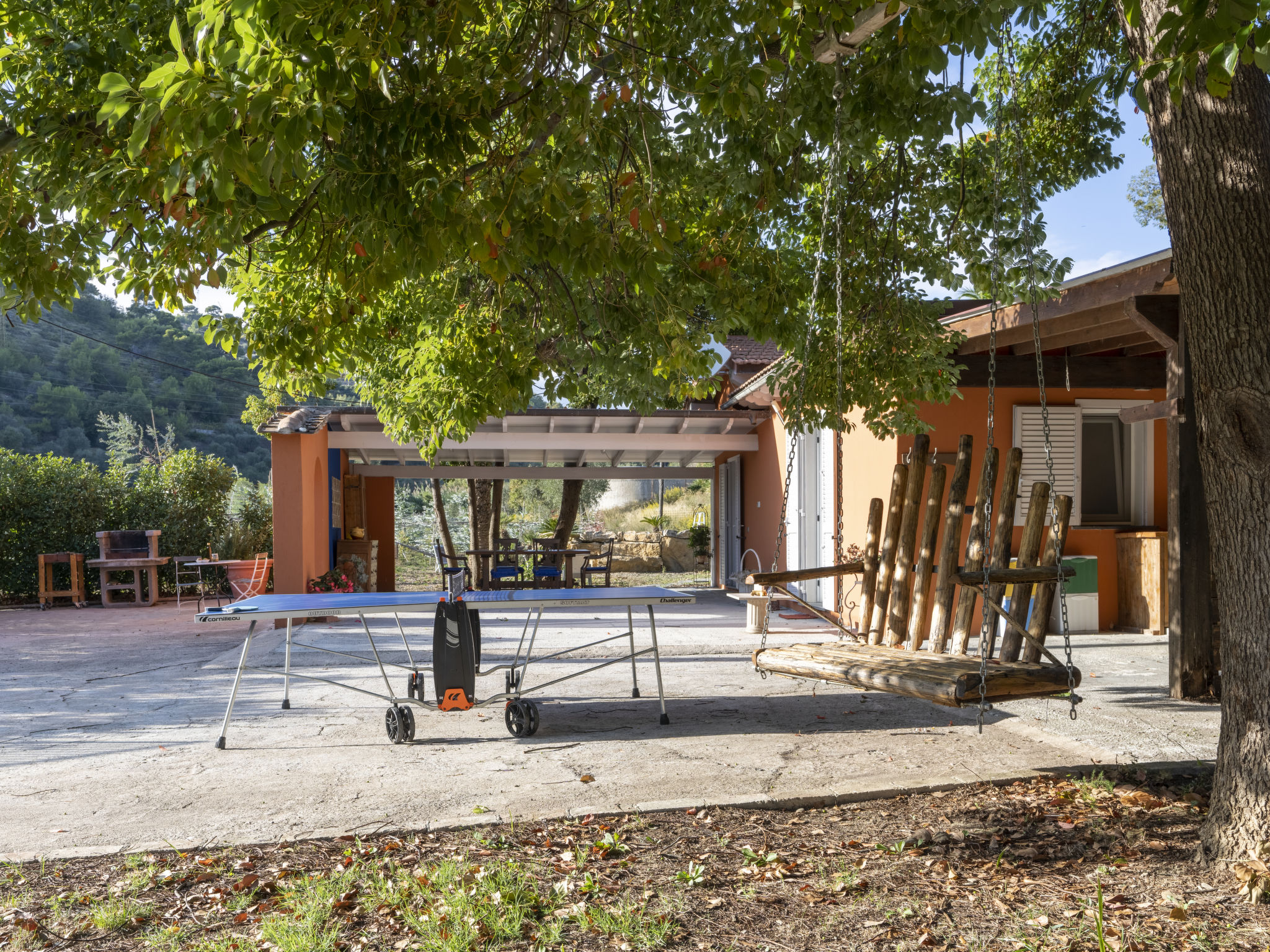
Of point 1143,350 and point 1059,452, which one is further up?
point 1143,350

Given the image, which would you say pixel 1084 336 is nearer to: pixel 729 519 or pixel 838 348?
pixel 838 348

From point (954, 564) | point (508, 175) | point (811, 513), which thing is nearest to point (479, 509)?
point (811, 513)

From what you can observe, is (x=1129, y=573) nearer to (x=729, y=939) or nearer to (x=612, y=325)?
(x=612, y=325)

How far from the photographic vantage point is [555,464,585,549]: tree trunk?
18500 millimetres

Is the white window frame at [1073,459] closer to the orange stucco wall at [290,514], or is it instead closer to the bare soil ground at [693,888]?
the bare soil ground at [693,888]

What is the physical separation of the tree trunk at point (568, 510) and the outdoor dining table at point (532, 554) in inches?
143

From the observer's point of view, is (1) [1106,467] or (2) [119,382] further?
(2) [119,382]

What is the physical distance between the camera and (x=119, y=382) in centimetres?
3453

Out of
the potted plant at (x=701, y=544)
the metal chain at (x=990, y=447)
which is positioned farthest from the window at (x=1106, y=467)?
the potted plant at (x=701, y=544)

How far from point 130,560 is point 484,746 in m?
11.0

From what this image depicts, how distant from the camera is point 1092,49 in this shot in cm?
673

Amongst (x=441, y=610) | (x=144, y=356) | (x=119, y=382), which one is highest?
(x=144, y=356)

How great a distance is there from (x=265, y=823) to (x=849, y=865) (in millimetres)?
2329

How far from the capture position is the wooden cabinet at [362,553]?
44.8 feet
